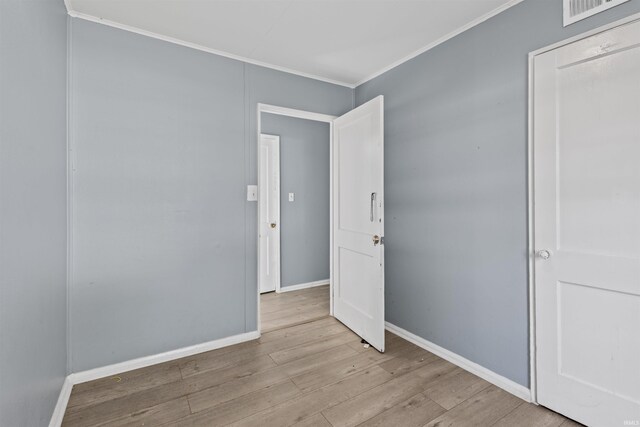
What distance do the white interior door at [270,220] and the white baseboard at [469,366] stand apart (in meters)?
1.90

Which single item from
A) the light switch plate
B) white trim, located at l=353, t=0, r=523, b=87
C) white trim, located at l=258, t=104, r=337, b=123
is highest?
white trim, located at l=353, t=0, r=523, b=87

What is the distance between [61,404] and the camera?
179 centimetres

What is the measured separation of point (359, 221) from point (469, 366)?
1359 millimetres

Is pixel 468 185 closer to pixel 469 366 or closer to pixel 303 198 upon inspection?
pixel 469 366

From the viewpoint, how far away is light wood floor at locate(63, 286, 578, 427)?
5.70ft

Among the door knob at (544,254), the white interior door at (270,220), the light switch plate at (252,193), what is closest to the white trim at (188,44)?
the light switch plate at (252,193)

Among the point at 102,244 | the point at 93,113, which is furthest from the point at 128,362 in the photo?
the point at 93,113

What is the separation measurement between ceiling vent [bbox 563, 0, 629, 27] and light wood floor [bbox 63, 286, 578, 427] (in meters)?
2.19

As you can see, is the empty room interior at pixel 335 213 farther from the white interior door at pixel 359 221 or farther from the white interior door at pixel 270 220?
the white interior door at pixel 270 220

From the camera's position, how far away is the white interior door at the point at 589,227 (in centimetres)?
150

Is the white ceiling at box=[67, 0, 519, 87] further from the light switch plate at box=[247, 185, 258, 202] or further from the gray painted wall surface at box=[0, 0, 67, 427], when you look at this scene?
the light switch plate at box=[247, 185, 258, 202]

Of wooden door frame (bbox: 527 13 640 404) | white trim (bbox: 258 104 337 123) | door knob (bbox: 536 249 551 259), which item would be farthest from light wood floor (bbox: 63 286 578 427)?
white trim (bbox: 258 104 337 123)

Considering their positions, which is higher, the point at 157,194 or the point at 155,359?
the point at 157,194

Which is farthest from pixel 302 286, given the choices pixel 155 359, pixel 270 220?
pixel 155 359
